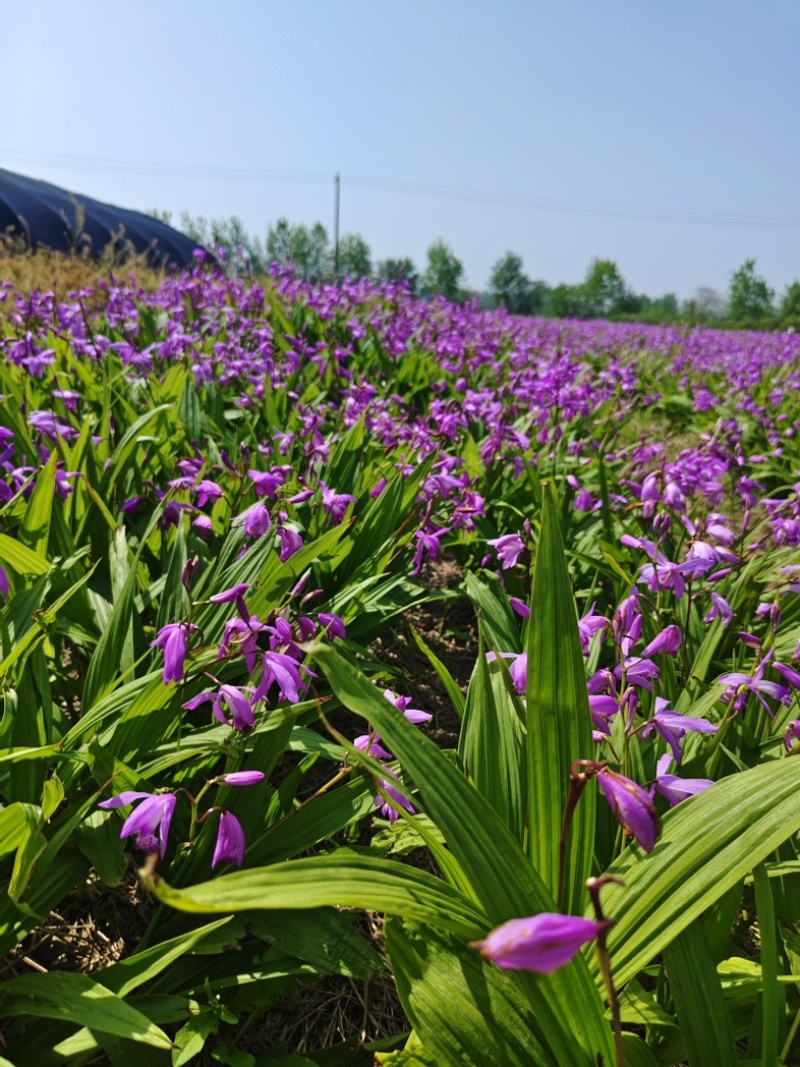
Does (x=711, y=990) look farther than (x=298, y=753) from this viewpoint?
No

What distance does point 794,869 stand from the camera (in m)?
1.34

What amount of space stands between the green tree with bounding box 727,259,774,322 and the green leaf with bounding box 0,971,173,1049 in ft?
155

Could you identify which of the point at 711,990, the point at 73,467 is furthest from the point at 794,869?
the point at 73,467

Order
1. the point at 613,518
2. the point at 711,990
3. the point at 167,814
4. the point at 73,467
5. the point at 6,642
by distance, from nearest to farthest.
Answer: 1. the point at 711,990
2. the point at 167,814
3. the point at 6,642
4. the point at 73,467
5. the point at 613,518

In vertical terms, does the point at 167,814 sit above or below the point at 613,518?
below

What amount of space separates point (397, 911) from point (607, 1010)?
22.5 inches

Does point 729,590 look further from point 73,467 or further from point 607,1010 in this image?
point 73,467

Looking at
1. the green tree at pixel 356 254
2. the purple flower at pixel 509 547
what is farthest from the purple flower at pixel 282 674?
the green tree at pixel 356 254

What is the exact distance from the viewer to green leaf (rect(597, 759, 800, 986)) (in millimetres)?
1023

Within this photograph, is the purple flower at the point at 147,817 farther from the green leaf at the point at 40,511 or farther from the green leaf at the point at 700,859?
the green leaf at the point at 40,511

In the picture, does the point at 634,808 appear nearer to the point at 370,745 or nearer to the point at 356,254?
the point at 370,745

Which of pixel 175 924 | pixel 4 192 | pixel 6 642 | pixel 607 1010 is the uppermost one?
pixel 4 192

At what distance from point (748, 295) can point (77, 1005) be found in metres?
49.5

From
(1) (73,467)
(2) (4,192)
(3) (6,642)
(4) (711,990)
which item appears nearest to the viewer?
(4) (711,990)
